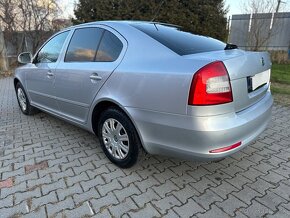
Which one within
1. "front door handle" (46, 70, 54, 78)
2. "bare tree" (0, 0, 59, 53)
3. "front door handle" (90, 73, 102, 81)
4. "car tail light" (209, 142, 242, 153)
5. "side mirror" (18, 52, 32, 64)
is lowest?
"car tail light" (209, 142, 242, 153)

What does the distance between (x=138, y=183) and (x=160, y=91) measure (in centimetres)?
99

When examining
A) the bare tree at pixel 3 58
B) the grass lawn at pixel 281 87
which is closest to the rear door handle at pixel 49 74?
the grass lawn at pixel 281 87

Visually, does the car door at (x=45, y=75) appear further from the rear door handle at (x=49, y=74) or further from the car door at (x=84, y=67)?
the car door at (x=84, y=67)

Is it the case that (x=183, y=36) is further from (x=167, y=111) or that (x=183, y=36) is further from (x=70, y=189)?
(x=70, y=189)

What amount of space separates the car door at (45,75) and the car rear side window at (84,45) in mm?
280

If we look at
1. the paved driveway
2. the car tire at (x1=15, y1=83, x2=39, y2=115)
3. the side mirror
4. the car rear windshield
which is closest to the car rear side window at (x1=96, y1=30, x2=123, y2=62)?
the car rear windshield

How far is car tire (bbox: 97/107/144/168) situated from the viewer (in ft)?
8.51

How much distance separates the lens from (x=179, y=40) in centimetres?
260

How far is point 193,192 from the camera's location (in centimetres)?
241

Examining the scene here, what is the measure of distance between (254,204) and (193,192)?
1.72 feet

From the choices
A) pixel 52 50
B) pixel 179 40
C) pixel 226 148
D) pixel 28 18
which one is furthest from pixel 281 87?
pixel 28 18

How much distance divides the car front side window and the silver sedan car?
24cm

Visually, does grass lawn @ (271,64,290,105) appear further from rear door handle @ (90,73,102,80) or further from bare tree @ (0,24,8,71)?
bare tree @ (0,24,8,71)

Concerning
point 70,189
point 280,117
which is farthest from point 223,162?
point 280,117
